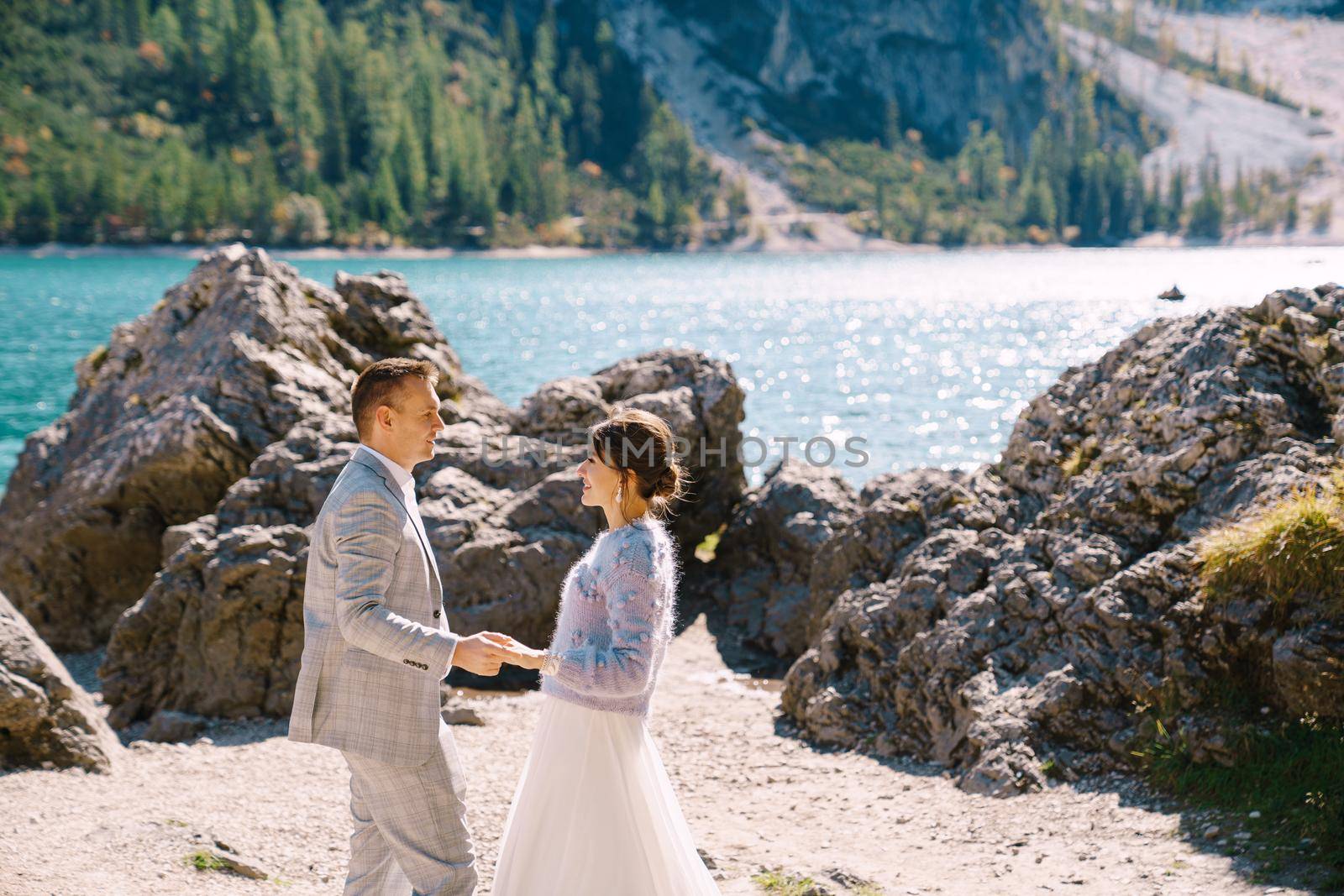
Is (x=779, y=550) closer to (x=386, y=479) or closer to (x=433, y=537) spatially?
(x=433, y=537)

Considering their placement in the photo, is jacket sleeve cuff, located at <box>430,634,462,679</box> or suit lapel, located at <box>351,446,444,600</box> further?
suit lapel, located at <box>351,446,444,600</box>

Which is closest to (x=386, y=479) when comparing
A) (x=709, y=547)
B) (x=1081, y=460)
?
(x=1081, y=460)

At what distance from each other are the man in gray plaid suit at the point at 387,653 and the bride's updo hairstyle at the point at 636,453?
76cm

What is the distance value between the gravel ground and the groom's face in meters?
3.11

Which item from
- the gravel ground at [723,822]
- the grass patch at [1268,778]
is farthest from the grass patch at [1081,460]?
the gravel ground at [723,822]

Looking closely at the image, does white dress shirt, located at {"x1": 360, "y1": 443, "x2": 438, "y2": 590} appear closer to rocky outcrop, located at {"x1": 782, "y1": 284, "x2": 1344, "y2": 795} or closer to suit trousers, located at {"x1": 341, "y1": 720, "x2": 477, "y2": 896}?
suit trousers, located at {"x1": 341, "y1": 720, "x2": 477, "y2": 896}

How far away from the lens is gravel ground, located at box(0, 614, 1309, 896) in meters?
6.50

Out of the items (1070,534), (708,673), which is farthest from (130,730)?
(1070,534)

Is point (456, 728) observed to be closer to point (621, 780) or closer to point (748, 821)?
point (748, 821)

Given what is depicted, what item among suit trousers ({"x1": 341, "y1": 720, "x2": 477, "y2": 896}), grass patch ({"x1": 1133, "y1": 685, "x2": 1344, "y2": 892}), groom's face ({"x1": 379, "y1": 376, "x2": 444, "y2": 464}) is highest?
groom's face ({"x1": 379, "y1": 376, "x2": 444, "y2": 464})

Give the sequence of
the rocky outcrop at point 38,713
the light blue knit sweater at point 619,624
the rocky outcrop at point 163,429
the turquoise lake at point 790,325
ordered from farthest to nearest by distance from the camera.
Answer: the turquoise lake at point 790,325
the rocky outcrop at point 163,429
the rocky outcrop at point 38,713
the light blue knit sweater at point 619,624

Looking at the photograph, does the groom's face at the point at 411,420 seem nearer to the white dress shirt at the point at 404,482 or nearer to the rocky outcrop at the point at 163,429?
the white dress shirt at the point at 404,482

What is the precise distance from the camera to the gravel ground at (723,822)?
650 centimetres

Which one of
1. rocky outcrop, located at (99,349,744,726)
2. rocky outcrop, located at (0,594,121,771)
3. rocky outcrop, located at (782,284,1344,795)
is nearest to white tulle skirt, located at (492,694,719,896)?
rocky outcrop, located at (782,284,1344,795)
